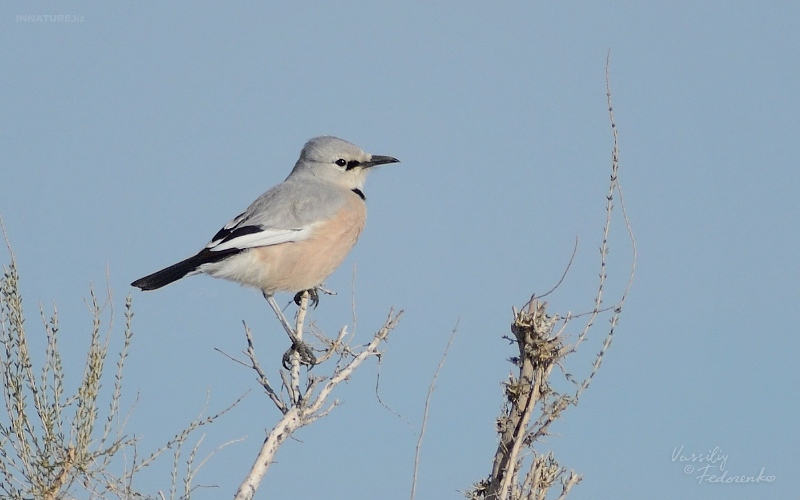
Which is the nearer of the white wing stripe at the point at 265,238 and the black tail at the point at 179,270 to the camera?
the black tail at the point at 179,270

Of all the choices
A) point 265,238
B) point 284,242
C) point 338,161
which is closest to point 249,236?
point 265,238

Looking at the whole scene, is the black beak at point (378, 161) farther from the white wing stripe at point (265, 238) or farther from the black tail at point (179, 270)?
the black tail at point (179, 270)

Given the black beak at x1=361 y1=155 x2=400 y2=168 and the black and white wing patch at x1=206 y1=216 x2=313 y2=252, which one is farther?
the black beak at x1=361 y1=155 x2=400 y2=168

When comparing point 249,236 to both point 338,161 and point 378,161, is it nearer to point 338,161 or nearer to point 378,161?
point 338,161

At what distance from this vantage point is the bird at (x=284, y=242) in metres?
5.83

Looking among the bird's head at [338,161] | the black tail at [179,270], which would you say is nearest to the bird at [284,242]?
the black tail at [179,270]

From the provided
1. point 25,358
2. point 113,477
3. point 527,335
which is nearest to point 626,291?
point 527,335

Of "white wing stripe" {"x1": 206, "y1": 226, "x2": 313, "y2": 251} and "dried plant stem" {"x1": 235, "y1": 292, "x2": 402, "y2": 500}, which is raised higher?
"white wing stripe" {"x1": 206, "y1": 226, "x2": 313, "y2": 251}

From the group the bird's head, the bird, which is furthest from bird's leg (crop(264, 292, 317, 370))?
the bird's head

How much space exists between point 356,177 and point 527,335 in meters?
3.39

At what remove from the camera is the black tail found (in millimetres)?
5488

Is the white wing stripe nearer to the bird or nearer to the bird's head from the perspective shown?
the bird

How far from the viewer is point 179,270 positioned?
18.5 feet

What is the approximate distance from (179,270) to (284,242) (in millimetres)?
810
